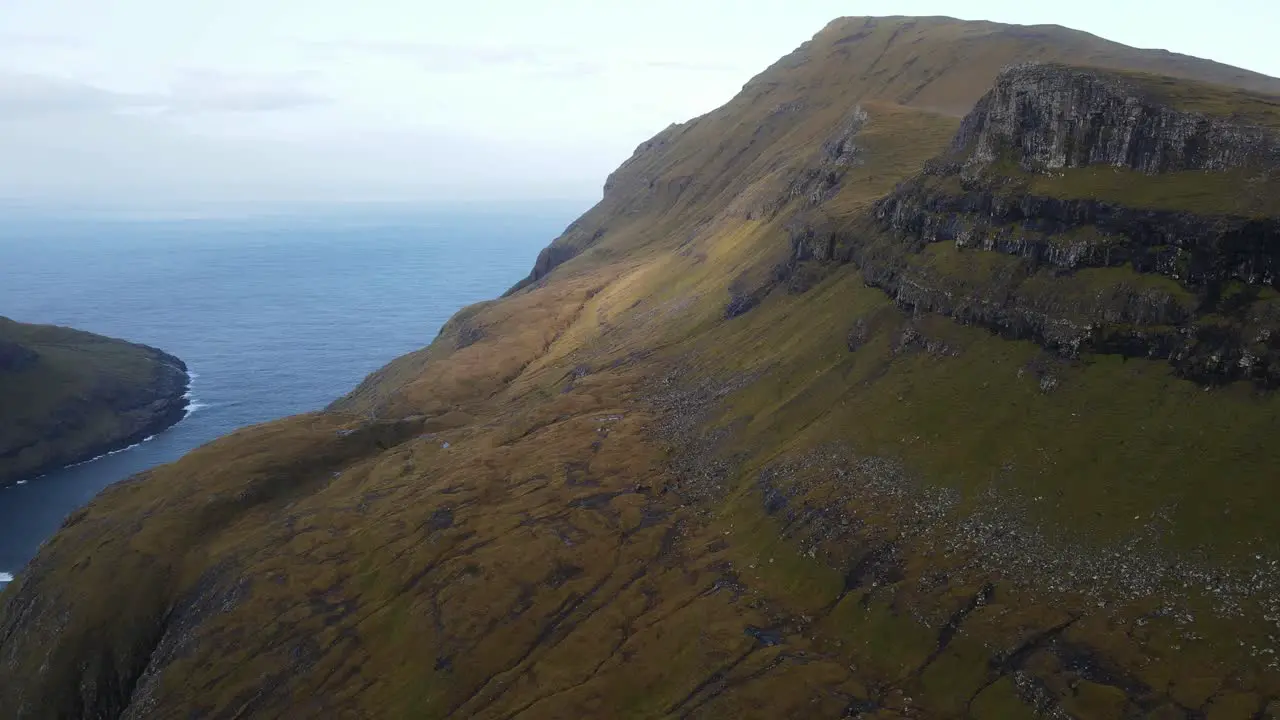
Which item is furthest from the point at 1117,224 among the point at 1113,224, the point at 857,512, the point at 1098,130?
the point at 857,512

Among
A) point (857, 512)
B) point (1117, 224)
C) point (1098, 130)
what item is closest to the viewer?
point (857, 512)

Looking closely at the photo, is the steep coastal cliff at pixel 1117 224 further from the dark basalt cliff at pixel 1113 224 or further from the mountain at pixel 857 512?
the mountain at pixel 857 512

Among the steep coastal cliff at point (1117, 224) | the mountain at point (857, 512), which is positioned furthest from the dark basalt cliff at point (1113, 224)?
the mountain at point (857, 512)

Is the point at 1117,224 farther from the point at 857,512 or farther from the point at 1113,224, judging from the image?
the point at 857,512

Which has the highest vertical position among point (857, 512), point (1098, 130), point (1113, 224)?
point (1098, 130)

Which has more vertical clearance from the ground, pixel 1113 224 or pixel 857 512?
pixel 1113 224

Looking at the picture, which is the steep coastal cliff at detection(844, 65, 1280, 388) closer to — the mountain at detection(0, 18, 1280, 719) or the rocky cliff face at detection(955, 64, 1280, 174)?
the rocky cliff face at detection(955, 64, 1280, 174)

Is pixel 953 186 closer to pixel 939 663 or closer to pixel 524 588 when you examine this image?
pixel 939 663
